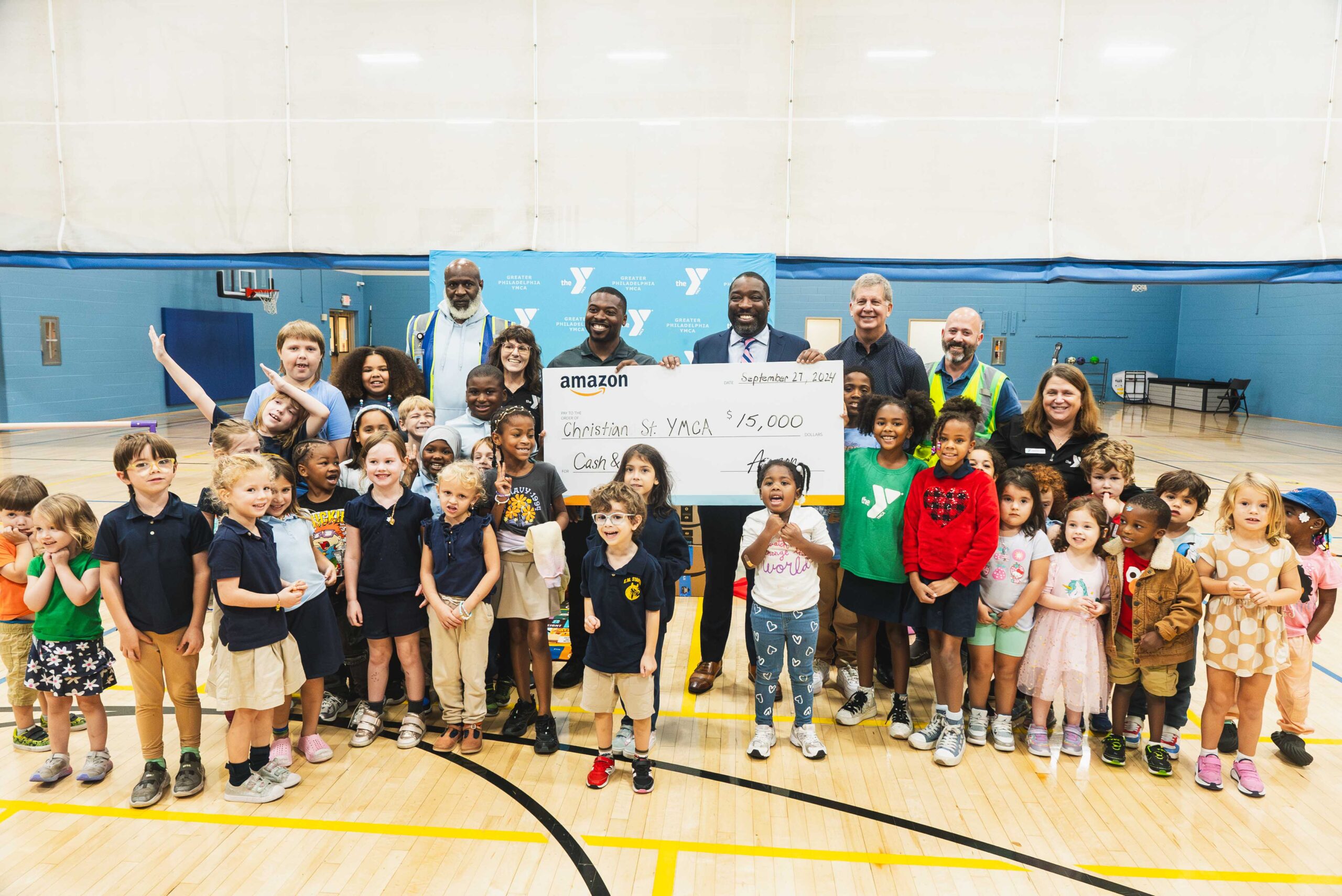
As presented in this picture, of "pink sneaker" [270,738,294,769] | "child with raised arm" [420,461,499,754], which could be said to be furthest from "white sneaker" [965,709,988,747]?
"pink sneaker" [270,738,294,769]

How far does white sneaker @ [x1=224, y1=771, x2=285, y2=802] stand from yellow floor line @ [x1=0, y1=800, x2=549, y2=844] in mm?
76

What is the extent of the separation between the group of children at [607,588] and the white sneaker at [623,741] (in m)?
0.01

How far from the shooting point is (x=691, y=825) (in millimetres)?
2725

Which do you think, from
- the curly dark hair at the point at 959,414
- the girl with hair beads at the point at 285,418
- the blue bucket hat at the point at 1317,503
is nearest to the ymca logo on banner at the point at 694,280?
the curly dark hair at the point at 959,414

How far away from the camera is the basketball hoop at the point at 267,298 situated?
15.5 meters

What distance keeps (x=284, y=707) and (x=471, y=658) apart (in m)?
0.75

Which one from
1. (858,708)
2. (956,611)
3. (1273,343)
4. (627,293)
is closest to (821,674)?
(858,708)

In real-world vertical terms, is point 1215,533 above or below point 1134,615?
above

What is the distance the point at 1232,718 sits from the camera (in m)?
3.49

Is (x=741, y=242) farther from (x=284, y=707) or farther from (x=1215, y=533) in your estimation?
(x=284, y=707)

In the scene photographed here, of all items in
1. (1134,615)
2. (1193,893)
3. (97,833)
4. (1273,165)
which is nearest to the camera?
(1193,893)

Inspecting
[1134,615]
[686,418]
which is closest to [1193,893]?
[1134,615]

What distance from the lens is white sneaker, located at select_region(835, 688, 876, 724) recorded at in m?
3.49

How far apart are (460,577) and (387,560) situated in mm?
317
